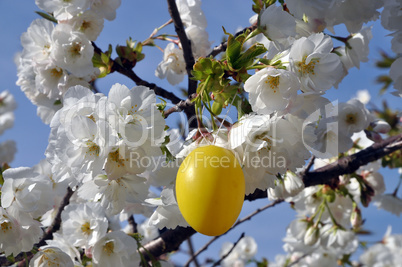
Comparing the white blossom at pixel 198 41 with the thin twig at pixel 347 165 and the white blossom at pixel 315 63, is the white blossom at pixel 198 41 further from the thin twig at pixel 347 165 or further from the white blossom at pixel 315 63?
the white blossom at pixel 315 63

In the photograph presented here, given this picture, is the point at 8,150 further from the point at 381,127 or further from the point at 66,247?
the point at 381,127

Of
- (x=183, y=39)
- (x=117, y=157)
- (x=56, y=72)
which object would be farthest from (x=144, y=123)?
(x=56, y=72)

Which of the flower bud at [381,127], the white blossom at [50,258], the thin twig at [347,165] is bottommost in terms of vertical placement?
the thin twig at [347,165]

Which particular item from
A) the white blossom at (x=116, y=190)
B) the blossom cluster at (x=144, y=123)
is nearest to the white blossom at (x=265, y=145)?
the blossom cluster at (x=144, y=123)

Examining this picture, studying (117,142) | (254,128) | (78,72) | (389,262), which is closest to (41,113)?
(78,72)

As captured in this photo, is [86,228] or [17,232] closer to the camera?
[17,232]

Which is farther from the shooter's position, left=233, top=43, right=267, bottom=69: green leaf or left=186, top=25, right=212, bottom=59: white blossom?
left=186, top=25, right=212, bottom=59: white blossom

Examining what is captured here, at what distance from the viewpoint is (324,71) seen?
1063mm

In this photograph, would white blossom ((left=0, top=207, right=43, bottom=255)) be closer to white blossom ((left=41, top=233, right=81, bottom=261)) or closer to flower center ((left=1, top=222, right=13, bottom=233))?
flower center ((left=1, top=222, right=13, bottom=233))

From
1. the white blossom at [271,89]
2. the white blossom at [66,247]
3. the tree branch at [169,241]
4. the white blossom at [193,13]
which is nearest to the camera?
the white blossom at [271,89]

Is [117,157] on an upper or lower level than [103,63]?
lower

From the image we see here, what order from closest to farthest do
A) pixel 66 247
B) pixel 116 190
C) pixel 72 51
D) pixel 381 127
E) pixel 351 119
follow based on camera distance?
pixel 116 190 → pixel 66 247 → pixel 72 51 → pixel 351 119 → pixel 381 127

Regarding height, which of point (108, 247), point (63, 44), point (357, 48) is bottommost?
point (108, 247)

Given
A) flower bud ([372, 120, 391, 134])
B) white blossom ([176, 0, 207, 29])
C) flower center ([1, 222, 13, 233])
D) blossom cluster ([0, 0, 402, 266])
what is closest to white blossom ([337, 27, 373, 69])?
blossom cluster ([0, 0, 402, 266])
